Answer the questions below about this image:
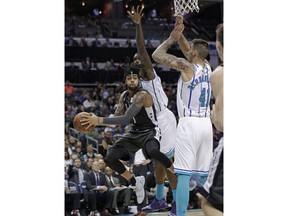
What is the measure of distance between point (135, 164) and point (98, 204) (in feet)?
2.63

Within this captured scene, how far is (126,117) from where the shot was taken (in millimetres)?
6609

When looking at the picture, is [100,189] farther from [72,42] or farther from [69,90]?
[72,42]

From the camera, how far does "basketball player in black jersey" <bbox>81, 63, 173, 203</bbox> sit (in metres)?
6.69

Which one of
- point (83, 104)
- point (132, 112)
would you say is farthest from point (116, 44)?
point (132, 112)

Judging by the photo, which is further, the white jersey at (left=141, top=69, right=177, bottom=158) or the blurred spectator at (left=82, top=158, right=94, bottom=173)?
the blurred spectator at (left=82, top=158, right=94, bottom=173)

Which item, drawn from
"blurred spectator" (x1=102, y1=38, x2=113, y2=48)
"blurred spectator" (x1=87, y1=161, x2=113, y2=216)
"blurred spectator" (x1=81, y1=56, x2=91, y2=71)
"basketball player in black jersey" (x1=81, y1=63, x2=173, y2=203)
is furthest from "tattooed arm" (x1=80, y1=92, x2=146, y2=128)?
"blurred spectator" (x1=102, y1=38, x2=113, y2=48)

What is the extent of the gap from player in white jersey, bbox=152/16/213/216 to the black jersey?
2.42 ft

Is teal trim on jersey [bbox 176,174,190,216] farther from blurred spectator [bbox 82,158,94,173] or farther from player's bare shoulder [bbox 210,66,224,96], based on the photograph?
blurred spectator [bbox 82,158,94,173]

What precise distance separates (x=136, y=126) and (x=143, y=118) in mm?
123

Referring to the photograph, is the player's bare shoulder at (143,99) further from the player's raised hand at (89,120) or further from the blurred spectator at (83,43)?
the blurred spectator at (83,43)

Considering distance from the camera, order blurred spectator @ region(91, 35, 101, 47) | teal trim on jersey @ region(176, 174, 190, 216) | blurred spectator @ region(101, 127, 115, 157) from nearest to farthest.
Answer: teal trim on jersey @ region(176, 174, 190, 216), blurred spectator @ region(101, 127, 115, 157), blurred spectator @ region(91, 35, 101, 47)
